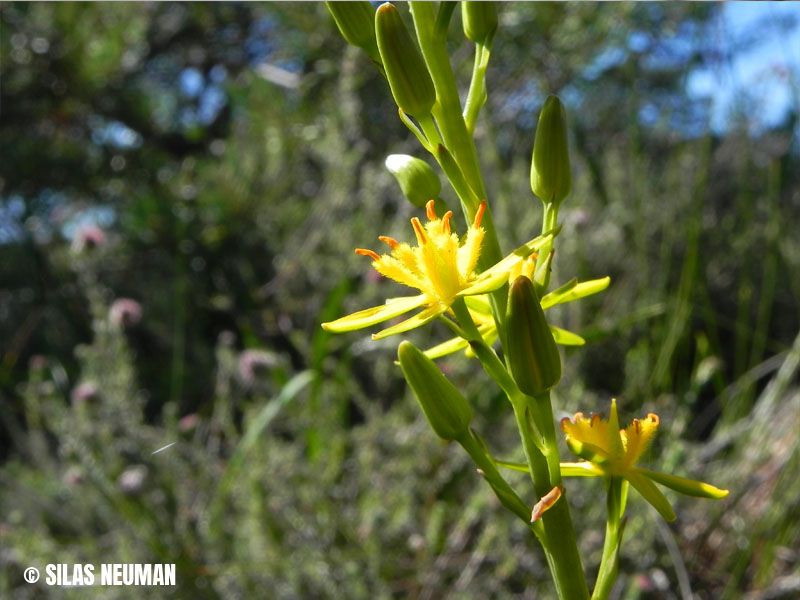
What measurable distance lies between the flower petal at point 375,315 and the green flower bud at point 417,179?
0.08 meters

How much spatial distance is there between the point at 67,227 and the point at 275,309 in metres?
0.71

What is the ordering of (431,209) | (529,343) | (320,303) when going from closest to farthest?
1. (529,343)
2. (431,209)
3. (320,303)

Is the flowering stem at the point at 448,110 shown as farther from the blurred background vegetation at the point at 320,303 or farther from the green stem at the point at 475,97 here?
the blurred background vegetation at the point at 320,303

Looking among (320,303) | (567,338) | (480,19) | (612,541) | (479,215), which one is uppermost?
(480,19)

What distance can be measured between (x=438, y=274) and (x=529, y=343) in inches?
3.2

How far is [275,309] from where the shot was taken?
2018 mm

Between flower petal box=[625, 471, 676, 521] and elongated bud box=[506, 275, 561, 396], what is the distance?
0.34 feet

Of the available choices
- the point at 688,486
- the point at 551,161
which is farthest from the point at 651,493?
the point at 551,161

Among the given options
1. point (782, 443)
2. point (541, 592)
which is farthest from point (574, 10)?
point (541, 592)

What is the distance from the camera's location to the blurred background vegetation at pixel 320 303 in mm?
1343

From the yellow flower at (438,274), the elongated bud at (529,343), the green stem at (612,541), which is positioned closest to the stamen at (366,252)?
the yellow flower at (438,274)

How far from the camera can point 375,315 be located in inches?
22.5

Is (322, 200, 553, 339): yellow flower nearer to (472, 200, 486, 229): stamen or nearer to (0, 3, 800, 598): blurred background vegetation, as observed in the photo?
(472, 200, 486, 229): stamen

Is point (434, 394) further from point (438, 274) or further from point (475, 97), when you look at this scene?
point (475, 97)
